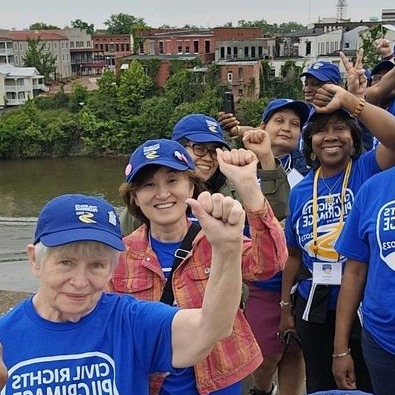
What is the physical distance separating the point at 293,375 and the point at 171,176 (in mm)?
1303

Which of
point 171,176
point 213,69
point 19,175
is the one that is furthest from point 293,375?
Result: point 213,69

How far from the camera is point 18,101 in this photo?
45.7m

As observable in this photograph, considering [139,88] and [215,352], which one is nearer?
[215,352]

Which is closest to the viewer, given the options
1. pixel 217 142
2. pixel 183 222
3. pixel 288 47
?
pixel 183 222

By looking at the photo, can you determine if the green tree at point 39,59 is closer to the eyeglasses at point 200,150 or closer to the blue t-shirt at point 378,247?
the eyeglasses at point 200,150

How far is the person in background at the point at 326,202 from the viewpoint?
2133 millimetres

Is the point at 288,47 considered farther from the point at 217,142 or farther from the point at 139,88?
the point at 217,142

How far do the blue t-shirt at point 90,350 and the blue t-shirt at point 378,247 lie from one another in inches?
27.5

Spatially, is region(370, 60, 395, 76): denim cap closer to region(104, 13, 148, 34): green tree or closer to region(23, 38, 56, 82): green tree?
region(23, 38, 56, 82): green tree

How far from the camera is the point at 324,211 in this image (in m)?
2.18

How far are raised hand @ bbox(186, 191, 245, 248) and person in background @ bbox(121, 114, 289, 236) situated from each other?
2.95 ft

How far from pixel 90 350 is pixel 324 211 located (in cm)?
111

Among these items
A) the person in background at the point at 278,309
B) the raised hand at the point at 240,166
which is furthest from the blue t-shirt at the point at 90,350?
the person in background at the point at 278,309

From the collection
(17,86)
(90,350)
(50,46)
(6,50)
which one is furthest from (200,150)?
(50,46)
